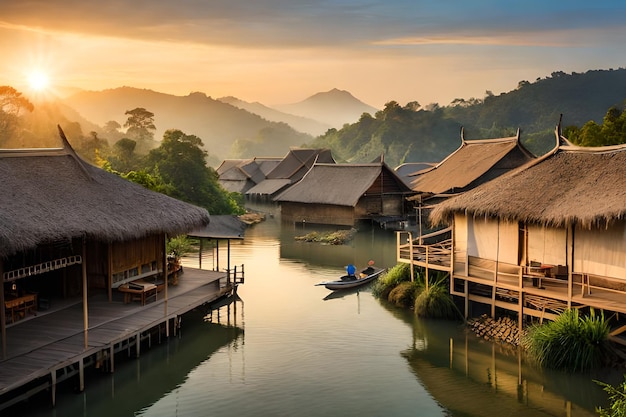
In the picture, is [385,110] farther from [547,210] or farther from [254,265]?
[547,210]

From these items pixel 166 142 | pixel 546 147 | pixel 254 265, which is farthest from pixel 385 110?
pixel 254 265

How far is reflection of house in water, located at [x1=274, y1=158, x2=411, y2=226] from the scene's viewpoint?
42.2 meters

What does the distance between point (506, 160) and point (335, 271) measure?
13945 mm

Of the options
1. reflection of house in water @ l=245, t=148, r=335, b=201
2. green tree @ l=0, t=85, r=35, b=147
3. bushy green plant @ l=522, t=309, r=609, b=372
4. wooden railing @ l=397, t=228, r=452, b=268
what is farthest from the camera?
reflection of house in water @ l=245, t=148, r=335, b=201

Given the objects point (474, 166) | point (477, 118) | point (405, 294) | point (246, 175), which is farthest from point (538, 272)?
point (477, 118)

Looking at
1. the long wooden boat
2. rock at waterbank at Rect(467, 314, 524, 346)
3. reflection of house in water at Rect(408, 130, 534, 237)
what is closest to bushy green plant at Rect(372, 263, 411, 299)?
the long wooden boat

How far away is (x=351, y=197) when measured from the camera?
137ft

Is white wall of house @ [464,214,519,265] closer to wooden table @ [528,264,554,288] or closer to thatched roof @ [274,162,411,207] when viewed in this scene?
wooden table @ [528,264,554,288]

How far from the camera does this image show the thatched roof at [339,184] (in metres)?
42.2

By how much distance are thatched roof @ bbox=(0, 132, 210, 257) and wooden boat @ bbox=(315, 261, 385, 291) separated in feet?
19.7

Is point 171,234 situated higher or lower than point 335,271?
higher

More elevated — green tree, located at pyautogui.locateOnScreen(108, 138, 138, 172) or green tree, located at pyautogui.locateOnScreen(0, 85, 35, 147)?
green tree, located at pyautogui.locateOnScreen(0, 85, 35, 147)

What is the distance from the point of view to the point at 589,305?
52.0 ft

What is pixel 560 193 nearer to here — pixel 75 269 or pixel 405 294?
pixel 405 294
